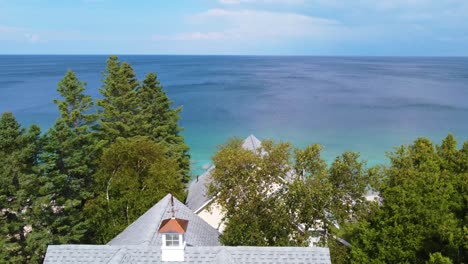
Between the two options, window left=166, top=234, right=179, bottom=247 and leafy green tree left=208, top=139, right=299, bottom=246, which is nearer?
window left=166, top=234, right=179, bottom=247

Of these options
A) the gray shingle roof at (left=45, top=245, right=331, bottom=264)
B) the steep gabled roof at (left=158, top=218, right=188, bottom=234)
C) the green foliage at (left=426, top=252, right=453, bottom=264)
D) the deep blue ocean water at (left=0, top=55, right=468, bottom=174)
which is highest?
the steep gabled roof at (left=158, top=218, right=188, bottom=234)

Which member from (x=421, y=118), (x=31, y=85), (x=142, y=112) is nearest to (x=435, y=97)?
→ (x=421, y=118)

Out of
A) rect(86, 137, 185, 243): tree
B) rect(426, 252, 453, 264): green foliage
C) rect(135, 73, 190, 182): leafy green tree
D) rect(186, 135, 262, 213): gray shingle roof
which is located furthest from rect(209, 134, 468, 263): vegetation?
rect(135, 73, 190, 182): leafy green tree

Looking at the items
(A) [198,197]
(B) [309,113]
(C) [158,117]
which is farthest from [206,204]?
(B) [309,113]

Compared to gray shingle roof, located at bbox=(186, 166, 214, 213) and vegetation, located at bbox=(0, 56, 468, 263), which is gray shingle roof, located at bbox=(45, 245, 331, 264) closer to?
vegetation, located at bbox=(0, 56, 468, 263)

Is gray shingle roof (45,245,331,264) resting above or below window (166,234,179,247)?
below

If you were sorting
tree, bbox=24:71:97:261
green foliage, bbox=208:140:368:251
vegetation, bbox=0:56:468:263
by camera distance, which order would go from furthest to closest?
tree, bbox=24:71:97:261
green foliage, bbox=208:140:368:251
vegetation, bbox=0:56:468:263
